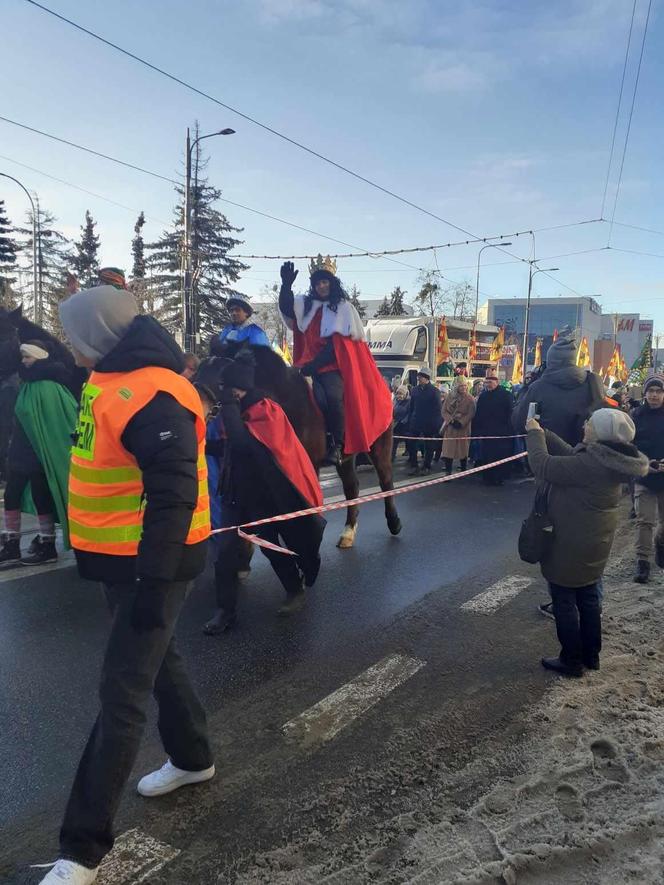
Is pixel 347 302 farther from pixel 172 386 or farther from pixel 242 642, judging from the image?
pixel 172 386

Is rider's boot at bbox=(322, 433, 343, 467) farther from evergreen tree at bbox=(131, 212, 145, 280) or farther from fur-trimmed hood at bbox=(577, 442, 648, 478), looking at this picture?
evergreen tree at bbox=(131, 212, 145, 280)

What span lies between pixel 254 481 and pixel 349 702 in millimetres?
1701

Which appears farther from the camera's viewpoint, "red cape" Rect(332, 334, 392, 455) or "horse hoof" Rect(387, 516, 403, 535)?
"horse hoof" Rect(387, 516, 403, 535)

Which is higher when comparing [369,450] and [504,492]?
[369,450]

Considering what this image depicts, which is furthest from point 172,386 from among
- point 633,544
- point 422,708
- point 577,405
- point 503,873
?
point 633,544

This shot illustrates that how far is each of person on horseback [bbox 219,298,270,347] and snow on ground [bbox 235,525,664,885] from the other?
3.08 meters

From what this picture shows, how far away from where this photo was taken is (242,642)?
445 cm

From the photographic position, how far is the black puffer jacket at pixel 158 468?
2.22m

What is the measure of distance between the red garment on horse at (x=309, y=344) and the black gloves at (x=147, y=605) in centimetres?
433

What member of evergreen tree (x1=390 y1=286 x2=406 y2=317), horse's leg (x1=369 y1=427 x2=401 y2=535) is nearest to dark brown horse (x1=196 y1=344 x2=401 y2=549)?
horse's leg (x1=369 y1=427 x2=401 y2=535)

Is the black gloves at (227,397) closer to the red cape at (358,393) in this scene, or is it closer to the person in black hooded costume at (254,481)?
the person in black hooded costume at (254,481)

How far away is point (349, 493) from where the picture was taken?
7.30 metres

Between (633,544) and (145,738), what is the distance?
575cm

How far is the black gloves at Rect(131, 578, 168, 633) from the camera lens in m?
2.22
